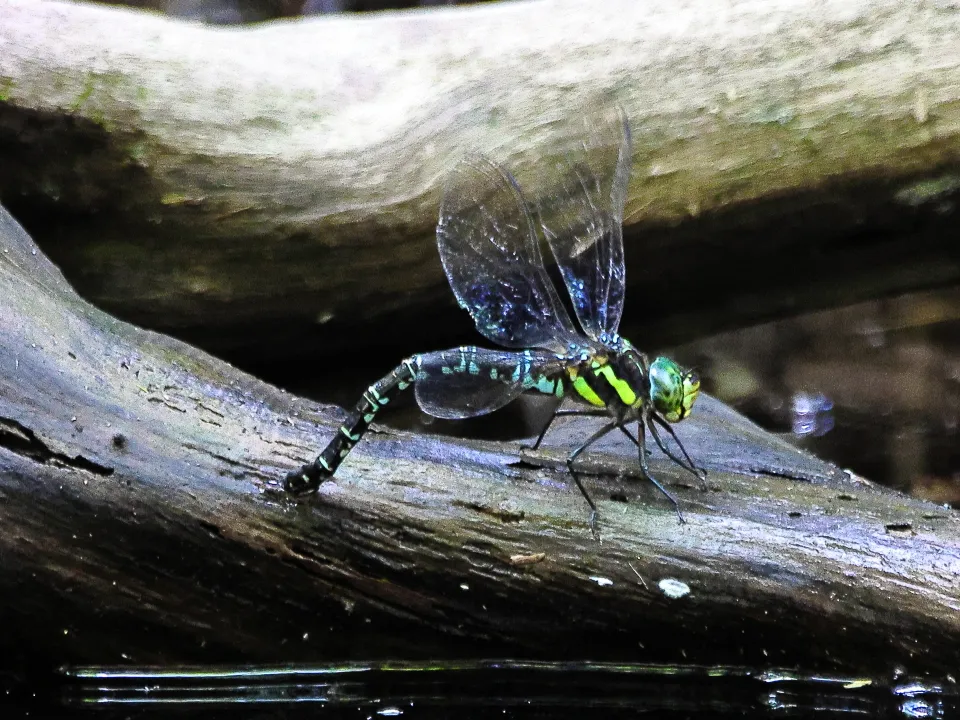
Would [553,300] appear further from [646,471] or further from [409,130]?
[409,130]

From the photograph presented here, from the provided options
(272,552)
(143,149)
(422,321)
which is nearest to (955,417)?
(422,321)

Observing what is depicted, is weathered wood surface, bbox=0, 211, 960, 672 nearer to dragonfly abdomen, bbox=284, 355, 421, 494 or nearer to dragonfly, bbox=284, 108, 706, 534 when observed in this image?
dragonfly abdomen, bbox=284, 355, 421, 494

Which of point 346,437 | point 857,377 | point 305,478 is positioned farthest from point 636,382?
point 857,377

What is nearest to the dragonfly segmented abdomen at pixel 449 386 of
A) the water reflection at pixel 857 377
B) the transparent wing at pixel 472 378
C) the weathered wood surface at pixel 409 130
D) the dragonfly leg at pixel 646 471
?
the transparent wing at pixel 472 378

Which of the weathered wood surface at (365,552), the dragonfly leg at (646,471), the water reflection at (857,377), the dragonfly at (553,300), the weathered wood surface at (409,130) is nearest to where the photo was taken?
the weathered wood surface at (365,552)

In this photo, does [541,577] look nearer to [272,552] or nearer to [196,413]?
[272,552]

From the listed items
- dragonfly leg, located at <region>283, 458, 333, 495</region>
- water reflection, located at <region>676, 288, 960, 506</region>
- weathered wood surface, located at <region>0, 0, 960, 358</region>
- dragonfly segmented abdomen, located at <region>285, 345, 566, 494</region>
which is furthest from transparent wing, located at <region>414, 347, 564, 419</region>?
water reflection, located at <region>676, 288, 960, 506</region>

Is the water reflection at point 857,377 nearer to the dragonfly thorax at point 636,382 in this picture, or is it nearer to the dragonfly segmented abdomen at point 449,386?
the dragonfly thorax at point 636,382
